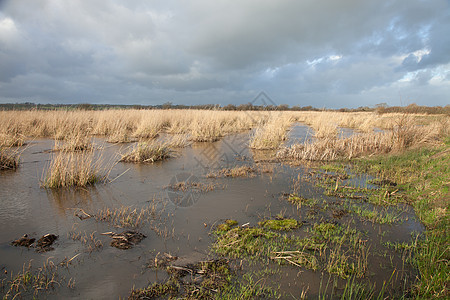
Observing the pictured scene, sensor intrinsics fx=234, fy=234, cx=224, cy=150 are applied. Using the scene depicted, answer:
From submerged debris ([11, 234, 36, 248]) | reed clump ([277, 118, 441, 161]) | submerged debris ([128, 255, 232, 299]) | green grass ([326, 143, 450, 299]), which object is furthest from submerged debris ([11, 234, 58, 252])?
reed clump ([277, 118, 441, 161])

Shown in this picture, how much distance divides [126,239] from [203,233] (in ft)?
3.69

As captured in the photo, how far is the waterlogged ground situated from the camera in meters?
2.64

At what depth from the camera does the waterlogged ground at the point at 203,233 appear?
2.64 m

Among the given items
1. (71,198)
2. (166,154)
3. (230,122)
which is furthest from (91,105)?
(71,198)

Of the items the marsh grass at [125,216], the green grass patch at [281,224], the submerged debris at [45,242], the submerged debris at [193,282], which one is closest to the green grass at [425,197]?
the green grass patch at [281,224]

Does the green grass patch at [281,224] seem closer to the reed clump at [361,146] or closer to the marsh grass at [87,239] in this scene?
the marsh grass at [87,239]

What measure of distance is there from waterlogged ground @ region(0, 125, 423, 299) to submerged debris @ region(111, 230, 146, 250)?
9cm

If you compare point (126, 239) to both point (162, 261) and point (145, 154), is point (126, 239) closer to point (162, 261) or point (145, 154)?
point (162, 261)

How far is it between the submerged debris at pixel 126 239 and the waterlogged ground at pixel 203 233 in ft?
0.29

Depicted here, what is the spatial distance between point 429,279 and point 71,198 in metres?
6.11

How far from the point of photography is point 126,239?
3336 mm

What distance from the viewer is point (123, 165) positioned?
26.2 feet

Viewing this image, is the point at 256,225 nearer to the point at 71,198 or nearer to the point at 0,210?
the point at 71,198

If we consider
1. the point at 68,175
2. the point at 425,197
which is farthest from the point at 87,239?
A: the point at 425,197
